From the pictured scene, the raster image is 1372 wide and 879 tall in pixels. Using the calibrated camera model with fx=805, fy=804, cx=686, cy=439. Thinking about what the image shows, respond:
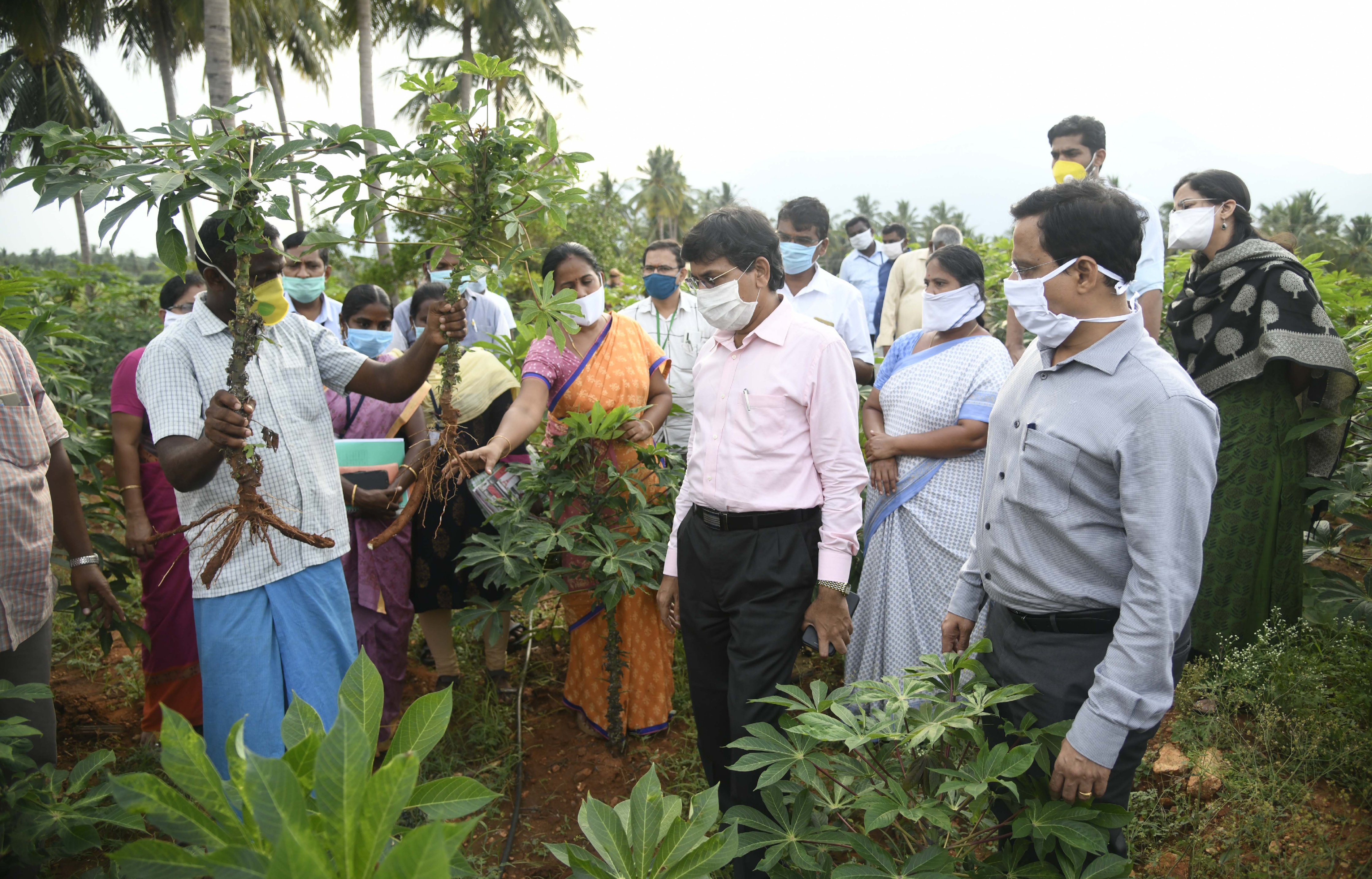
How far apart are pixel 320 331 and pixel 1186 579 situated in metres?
2.38

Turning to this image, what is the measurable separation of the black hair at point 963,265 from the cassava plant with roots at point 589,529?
128 centimetres

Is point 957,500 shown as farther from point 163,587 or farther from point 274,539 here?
point 163,587

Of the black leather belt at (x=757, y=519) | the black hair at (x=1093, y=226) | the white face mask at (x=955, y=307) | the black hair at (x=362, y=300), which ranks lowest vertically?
the black leather belt at (x=757, y=519)

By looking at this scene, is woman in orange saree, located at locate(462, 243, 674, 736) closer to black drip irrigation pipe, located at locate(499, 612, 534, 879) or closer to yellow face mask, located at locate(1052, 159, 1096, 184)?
black drip irrigation pipe, located at locate(499, 612, 534, 879)

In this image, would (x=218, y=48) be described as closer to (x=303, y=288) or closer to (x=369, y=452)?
(x=303, y=288)

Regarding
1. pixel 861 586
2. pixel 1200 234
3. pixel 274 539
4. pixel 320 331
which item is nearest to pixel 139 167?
pixel 320 331

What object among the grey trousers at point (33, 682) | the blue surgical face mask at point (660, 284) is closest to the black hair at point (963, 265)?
the blue surgical face mask at point (660, 284)

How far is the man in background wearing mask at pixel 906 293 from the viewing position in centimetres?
618

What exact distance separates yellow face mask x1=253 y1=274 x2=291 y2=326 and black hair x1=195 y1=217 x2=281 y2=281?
0.25 ft

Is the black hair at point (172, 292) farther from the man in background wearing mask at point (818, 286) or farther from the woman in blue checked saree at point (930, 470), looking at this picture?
the woman in blue checked saree at point (930, 470)

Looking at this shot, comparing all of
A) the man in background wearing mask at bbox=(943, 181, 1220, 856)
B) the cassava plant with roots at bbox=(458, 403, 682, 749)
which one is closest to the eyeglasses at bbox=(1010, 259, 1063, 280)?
the man in background wearing mask at bbox=(943, 181, 1220, 856)

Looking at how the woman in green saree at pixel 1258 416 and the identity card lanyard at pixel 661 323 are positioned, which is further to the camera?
the identity card lanyard at pixel 661 323

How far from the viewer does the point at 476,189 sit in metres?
2.25

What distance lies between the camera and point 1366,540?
3367mm
